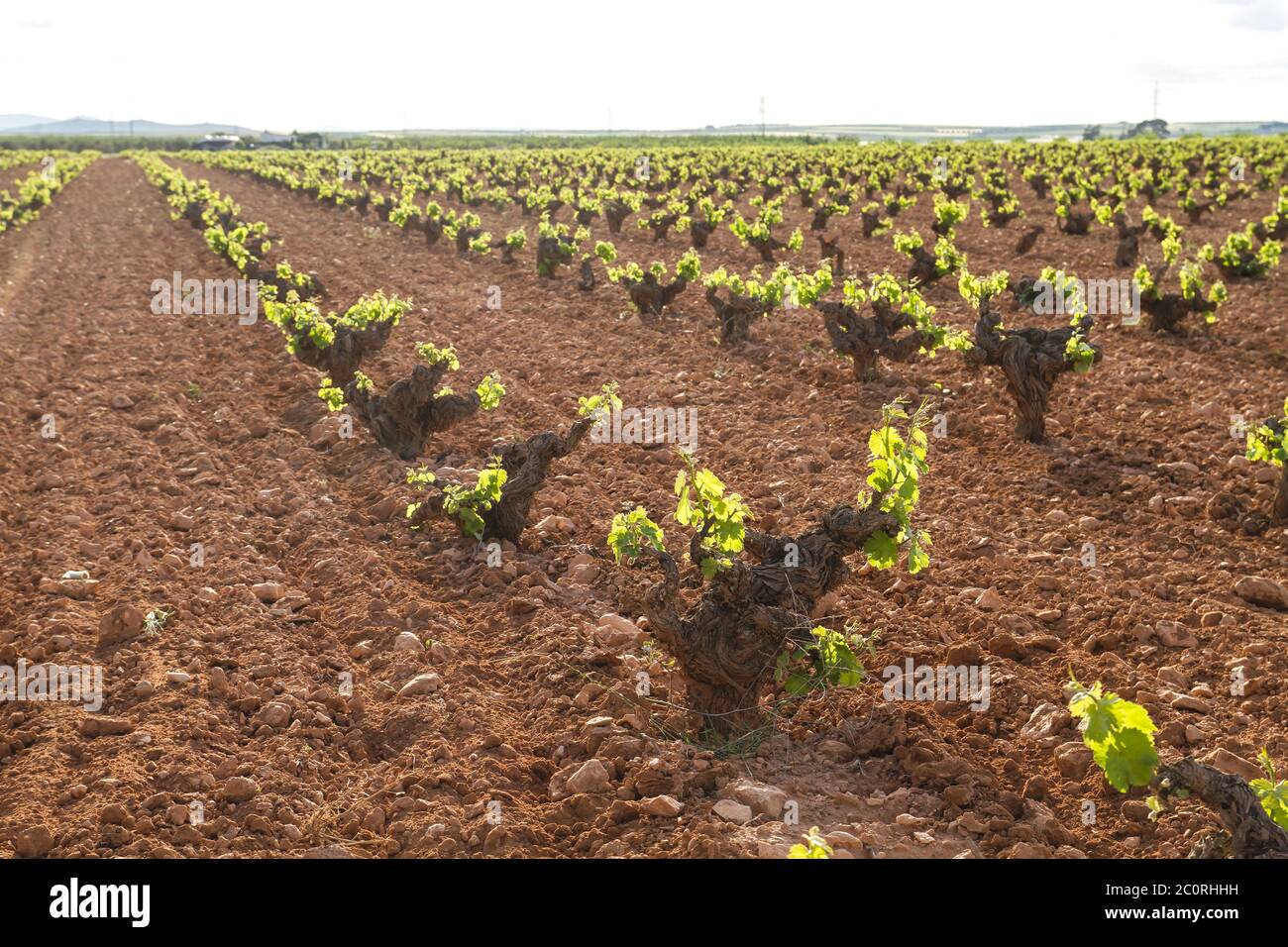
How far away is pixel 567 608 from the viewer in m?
7.81

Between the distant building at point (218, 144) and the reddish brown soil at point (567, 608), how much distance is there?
8806cm

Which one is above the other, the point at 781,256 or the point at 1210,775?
the point at 781,256

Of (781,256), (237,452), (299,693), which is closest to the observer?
(299,693)

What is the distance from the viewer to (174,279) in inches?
834

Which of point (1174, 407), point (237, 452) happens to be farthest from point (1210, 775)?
point (237, 452)

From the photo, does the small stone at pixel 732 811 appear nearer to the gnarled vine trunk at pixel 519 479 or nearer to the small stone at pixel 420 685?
the small stone at pixel 420 685

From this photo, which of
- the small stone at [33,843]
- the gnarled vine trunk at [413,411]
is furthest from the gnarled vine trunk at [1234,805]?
the gnarled vine trunk at [413,411]

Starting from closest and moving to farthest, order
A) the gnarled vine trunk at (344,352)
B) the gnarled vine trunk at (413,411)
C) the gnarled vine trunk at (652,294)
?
the gnarled vine trunk at (413,411) → the gnarled vine trunk at (344,352) → the gnarled vine trunk at (652,294)

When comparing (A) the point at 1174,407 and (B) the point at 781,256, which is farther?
(B) the point at 781,256

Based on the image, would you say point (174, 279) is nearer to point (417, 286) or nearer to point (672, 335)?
point (417, 286)

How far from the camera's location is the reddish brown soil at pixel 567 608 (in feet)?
18.1

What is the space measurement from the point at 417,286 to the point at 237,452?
32.8ft

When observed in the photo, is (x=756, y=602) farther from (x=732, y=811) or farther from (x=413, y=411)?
(x=413, y=411)

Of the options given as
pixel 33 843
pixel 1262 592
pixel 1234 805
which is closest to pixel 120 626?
pixel 33 843
